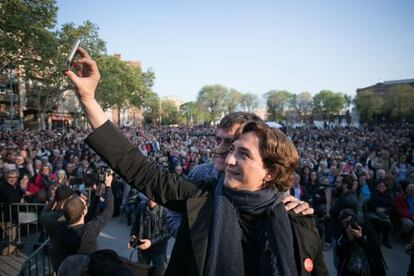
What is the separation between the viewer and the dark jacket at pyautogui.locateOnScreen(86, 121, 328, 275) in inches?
56.7

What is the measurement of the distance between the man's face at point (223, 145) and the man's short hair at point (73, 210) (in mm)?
1771

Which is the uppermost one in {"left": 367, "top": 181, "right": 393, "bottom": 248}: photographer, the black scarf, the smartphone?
the smartphone

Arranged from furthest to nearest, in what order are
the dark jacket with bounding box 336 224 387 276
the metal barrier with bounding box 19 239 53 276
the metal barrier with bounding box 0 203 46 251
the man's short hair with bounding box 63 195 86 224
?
the metal barrier with bounding box 0 203 46 251 → the dark jacket with bounding box 336 224 387 276 → the metal barrier with bounding box 19 239 53 276 → the man's short hair with bounding box 63 195 86 224

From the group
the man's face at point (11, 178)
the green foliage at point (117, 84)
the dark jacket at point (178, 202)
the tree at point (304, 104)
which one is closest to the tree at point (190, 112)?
the tree at point (304, 104)

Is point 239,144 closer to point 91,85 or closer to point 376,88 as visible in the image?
point 91,85

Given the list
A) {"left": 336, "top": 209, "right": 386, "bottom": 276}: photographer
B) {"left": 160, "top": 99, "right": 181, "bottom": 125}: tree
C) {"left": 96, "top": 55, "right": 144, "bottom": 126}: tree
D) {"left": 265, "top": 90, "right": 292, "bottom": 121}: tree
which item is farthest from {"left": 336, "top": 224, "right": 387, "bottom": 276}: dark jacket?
{"left": 265, "top": 90, "right": 292, "bottom": 121}: tree

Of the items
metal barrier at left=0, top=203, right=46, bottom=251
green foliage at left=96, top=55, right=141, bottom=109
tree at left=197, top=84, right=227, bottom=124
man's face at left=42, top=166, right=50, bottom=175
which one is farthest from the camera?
tree at left=197, top=84, right=227, bottom=124

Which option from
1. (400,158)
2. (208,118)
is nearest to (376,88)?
(208,118)

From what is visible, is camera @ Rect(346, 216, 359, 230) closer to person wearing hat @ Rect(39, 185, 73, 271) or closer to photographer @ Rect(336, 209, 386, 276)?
photographer @ Rect(336, 209, 386, 276)

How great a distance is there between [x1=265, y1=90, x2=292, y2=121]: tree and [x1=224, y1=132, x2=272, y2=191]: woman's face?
349 ft

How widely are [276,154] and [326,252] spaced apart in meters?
5.77

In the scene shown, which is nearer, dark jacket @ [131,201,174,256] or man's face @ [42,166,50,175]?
dark jacket @ [131,201,174,256]

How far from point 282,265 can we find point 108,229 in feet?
23.2

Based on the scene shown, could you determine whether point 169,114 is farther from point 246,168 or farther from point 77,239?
point 246,168
